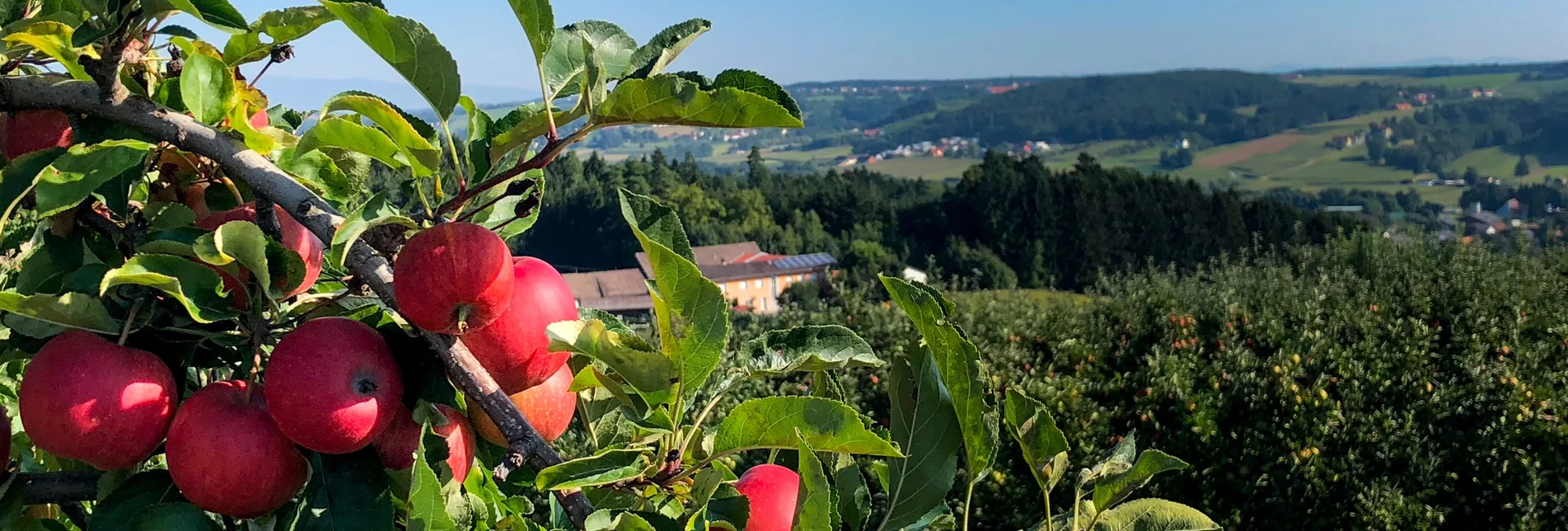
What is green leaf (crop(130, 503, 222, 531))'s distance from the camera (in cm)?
76

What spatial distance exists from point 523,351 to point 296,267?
186mm

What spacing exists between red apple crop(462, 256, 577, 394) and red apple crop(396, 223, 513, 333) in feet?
0.11

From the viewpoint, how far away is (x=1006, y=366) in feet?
16.6

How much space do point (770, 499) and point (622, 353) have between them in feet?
0.72

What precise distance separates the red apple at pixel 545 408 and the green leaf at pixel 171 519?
0.21m

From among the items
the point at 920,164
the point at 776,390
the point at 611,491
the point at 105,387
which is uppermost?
the point at 105,387

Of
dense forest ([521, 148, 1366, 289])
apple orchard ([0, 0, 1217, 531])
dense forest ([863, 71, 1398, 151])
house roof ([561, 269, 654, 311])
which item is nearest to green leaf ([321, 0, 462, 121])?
apple orchard ([0, 0, 1217, 531])

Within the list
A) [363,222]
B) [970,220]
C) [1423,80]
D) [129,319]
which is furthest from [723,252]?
[1423,80]

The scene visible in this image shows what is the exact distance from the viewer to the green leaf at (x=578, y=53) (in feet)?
2.57

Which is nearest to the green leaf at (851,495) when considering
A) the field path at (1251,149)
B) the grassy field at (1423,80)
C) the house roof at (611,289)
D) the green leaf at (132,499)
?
the green leaf at (132,499)

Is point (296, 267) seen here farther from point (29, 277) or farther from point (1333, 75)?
point (1333, 75)

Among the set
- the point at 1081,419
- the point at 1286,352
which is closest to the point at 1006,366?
the point at 1081,419

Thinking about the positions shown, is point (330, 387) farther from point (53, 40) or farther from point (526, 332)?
point (53, 40)

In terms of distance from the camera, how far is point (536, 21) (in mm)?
666
